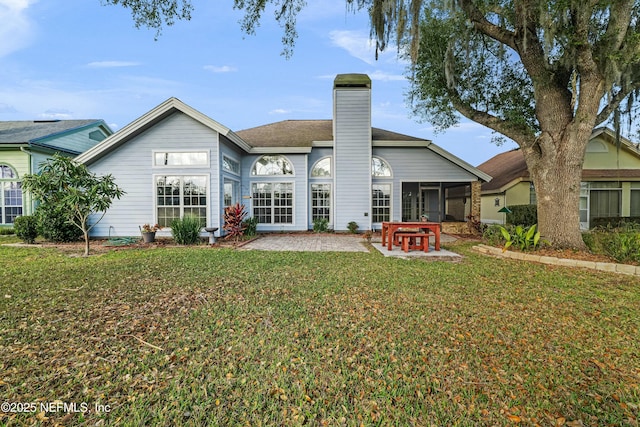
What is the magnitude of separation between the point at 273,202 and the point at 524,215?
10872mm

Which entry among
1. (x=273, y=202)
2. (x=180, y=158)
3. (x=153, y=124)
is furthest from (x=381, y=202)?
(x=153, y=124)

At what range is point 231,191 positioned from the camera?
11.7 meters

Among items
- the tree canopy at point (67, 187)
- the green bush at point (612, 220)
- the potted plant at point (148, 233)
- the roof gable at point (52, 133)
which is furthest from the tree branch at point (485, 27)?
the roof gable at point (52, 133)

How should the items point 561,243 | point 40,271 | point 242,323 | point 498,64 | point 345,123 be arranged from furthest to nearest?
point 345,123
point 498,64
point 561,243
point 40,271
point 242,323

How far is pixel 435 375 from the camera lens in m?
2.36

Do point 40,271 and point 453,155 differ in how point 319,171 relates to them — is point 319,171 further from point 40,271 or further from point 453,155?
point 40,271

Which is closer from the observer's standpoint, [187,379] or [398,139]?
[187,379]

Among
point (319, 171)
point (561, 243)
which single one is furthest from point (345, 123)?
point (561, 243)

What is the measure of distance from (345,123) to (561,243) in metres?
8.66

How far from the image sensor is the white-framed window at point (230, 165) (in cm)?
1080

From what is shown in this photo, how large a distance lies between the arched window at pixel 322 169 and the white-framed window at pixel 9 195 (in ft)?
41.8

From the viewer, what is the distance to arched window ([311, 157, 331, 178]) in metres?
13.1

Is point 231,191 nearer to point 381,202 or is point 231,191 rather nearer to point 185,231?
point 185,231

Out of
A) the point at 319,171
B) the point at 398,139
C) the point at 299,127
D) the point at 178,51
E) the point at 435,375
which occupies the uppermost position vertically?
the point at 178,51
